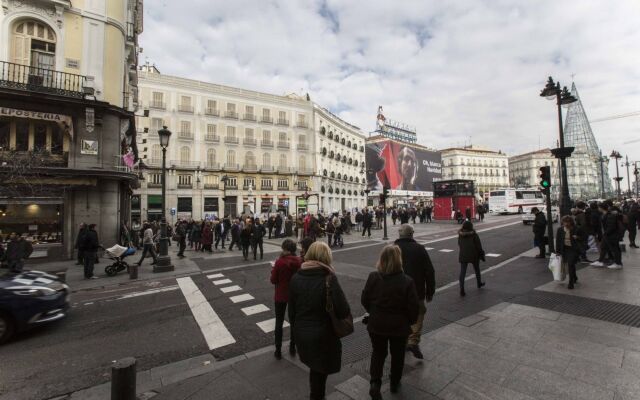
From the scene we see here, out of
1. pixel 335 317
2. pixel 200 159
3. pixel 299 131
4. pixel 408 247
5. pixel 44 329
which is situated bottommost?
pixel 44 329

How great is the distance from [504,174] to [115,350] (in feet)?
362

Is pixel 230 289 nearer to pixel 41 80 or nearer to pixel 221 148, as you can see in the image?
pixel 41 80

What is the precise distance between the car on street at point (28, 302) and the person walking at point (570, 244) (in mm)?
10536

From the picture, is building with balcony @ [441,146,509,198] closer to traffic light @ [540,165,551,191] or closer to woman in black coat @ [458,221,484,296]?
traffic light @ [540,165,551,191]

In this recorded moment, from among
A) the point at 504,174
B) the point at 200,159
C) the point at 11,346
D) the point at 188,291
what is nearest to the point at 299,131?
the point at 200,159

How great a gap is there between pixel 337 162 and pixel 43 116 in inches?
1683

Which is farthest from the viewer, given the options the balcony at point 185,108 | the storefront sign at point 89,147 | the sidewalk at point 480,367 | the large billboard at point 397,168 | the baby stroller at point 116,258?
the large billboard at point 397,168

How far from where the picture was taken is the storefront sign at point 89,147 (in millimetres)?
13789

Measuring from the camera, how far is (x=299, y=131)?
46.0m


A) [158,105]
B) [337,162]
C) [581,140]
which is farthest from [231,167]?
[581,140]

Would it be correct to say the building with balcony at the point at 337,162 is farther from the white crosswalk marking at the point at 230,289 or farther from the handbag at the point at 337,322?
the handbag at the point at 337,322

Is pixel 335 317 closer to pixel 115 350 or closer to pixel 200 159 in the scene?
pixel 115 350

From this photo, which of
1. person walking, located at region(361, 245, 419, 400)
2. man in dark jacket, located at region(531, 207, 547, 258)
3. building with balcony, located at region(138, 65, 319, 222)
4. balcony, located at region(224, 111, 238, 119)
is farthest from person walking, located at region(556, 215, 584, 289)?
balcony, located at region(224, 111, 238, 119)

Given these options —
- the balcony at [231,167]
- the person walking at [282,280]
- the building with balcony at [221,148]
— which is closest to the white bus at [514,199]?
the building with balcony at [221,148]
